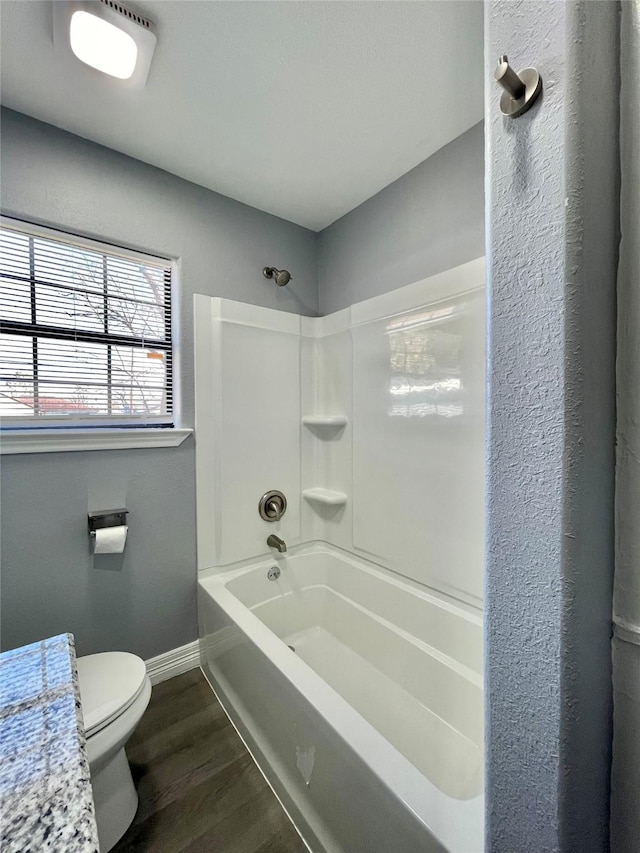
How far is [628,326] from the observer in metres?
0.51

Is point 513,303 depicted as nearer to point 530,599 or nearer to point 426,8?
point 530,599

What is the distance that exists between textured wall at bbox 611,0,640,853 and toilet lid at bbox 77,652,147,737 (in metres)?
1.34

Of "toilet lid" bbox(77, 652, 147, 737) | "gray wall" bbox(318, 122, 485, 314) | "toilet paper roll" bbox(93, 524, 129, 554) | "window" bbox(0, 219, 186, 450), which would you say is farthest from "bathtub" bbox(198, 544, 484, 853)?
"gray wall" bbox(318, 122, 485, 314)

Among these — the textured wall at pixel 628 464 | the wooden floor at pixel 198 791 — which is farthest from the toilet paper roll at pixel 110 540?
the textured wall at pixel 628 464

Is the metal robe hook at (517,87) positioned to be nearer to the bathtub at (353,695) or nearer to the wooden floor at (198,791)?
the bathtub at (353,695)

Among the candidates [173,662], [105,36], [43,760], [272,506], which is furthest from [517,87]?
[173,662]

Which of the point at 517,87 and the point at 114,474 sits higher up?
the point at 517,87

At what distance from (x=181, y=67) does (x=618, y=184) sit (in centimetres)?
159

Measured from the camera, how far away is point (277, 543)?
84.4 inches

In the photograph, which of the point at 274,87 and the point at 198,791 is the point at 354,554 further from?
the point at 274,87

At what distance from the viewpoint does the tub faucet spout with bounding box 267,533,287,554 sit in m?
2.12

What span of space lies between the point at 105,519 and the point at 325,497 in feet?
4.03

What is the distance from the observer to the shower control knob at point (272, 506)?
2186 mm

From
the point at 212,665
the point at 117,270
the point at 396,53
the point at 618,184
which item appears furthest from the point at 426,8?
the point at 212,665
